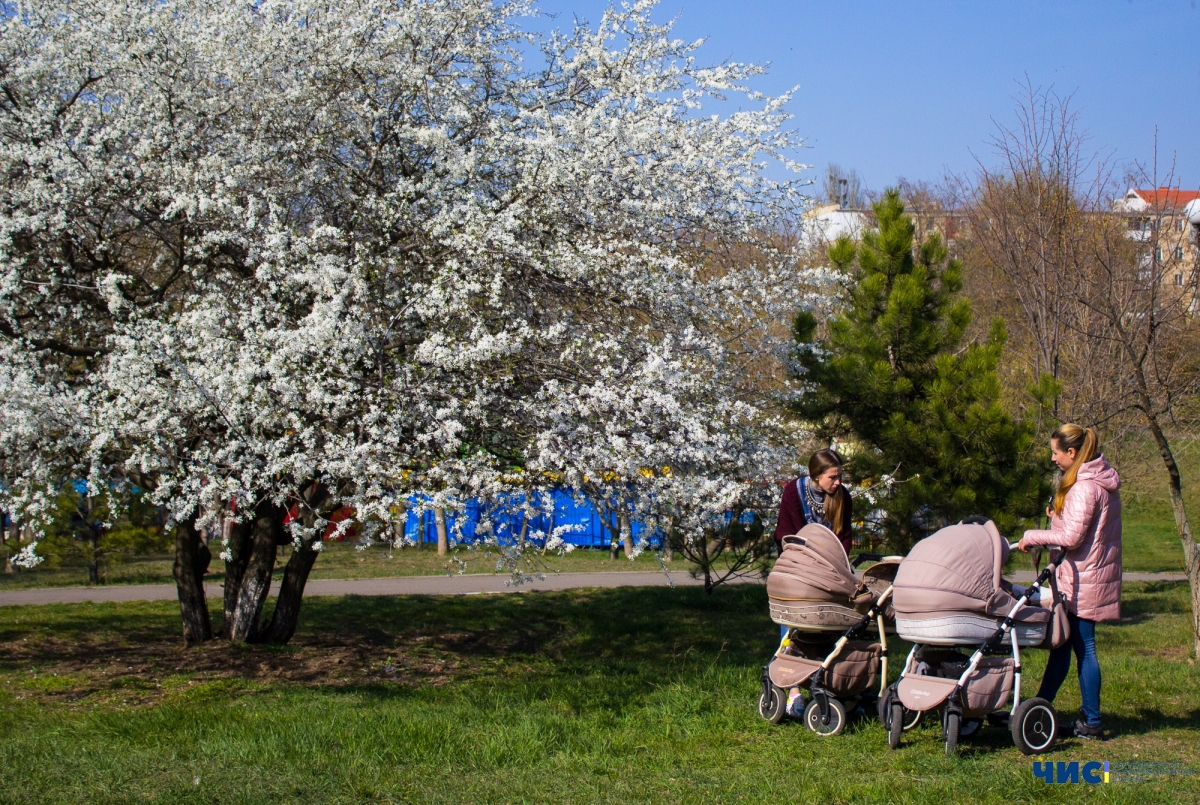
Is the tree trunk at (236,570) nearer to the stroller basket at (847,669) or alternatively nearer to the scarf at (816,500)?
the scarf at (816,500)

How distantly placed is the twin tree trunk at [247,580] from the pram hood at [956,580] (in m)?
5.83

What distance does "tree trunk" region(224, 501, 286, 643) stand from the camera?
928 cm

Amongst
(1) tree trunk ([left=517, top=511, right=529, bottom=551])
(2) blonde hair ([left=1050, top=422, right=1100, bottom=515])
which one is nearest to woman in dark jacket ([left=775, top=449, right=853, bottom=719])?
(2) blonde hair ([left=1050, top=422, right=1100, bottom=515])

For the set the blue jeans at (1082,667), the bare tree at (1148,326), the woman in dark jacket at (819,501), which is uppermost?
the bare tree at (1148,326)

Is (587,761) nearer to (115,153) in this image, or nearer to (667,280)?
(667,280)

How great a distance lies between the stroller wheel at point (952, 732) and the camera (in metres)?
5.00

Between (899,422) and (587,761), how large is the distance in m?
7.10

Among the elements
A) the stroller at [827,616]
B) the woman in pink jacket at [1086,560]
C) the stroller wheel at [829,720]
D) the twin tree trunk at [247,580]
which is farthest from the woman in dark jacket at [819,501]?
the twin tree trunk at [247,580]

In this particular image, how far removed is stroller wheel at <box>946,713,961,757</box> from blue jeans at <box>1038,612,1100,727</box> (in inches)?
28.1

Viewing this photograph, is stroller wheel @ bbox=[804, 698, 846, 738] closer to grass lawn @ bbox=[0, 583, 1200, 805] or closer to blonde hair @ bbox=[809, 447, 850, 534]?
grass lawn @ bbox=[0, 583, 1200, 805]

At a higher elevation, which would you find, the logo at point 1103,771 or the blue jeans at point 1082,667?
the blue jeans at point 1082,667

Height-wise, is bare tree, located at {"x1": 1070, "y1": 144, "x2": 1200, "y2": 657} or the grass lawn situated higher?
bare tree, located at {"x1": 1070, "y1": 144, "x2": 1200, "y2": 657}

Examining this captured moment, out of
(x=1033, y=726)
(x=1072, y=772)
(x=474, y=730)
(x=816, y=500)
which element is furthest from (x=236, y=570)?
(x=1072, y=772)

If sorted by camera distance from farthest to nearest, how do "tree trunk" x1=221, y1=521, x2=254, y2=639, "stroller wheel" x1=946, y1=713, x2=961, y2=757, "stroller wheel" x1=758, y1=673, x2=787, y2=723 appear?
"tree trunk" x1=221, y1=521, x2=254, y2=639 < "stroller wheel" x1=758, y1=673, x2=787, y2=723 < "stroller wheel" x1=946, y1=713, x2=961, y2=757
